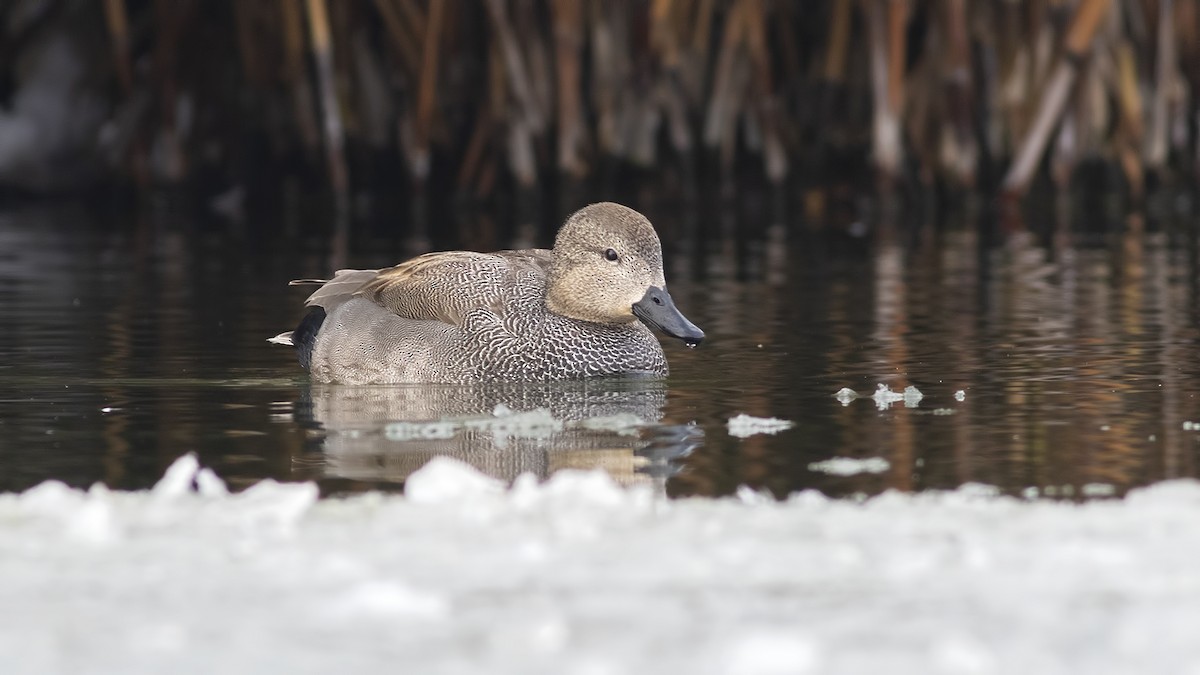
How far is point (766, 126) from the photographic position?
16.3 metres

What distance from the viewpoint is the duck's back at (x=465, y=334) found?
748cm

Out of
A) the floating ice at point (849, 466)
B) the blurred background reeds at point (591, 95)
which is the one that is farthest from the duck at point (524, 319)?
the blurred background reeds at point (591, 95)

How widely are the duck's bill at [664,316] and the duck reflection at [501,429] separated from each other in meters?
0.21

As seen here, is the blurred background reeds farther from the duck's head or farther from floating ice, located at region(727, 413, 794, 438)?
floating ice, located at region(727, 413, 794, 438)

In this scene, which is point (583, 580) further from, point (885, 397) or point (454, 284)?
point (454, 284)

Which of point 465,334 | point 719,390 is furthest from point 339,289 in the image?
point 719,390

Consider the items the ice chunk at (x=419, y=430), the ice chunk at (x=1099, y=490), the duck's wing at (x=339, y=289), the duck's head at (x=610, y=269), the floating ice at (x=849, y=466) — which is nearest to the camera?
the ice chunk at (x=1099, y=490)

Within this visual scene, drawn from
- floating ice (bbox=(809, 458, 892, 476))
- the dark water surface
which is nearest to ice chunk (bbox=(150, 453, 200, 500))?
the dark water surface

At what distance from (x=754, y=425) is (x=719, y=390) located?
88cm

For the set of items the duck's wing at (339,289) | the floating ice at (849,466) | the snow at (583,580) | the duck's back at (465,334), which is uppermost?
the duck's wing at (339,289)

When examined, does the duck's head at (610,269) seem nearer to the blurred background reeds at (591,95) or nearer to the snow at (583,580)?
the snow at (583,580)

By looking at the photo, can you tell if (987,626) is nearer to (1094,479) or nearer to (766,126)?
(1094,479)

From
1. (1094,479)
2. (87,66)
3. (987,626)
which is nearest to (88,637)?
(987,626)

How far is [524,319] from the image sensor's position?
297 inches
